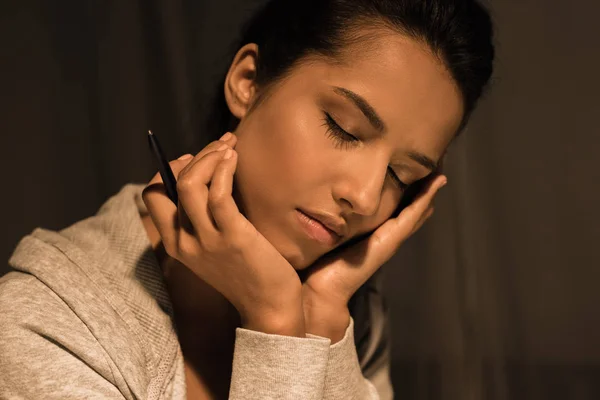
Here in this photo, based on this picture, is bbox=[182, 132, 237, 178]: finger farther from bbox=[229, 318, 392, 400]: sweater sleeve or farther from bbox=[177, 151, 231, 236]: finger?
bbox=[229, 318, 392, 400]: sweater sleeve

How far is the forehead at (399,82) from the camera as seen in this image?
0.95 meters

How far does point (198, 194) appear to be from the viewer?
3.00ft

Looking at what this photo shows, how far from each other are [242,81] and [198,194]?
0.87 feet

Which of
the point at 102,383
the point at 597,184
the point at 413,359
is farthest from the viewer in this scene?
the point at 413,359

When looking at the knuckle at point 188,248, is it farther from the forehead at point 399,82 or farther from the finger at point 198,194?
the forehead at point 399,82

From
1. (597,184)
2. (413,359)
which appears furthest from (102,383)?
(597,184)

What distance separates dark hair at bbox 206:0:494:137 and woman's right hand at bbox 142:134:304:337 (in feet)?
0.62

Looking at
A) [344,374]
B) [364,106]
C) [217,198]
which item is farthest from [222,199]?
[344,374]

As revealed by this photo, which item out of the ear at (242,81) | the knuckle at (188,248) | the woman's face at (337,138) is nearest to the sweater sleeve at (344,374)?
the woman's face at (337,138)

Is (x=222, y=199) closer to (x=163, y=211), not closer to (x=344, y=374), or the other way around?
(x=163, y=211)

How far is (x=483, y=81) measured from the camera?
1.11 meters

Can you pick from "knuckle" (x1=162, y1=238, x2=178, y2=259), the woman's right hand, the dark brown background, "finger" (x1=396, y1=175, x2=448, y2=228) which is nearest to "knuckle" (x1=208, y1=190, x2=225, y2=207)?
the woman's right hand

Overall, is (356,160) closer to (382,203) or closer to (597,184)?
(382,203)

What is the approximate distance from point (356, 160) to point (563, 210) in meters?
0.52
